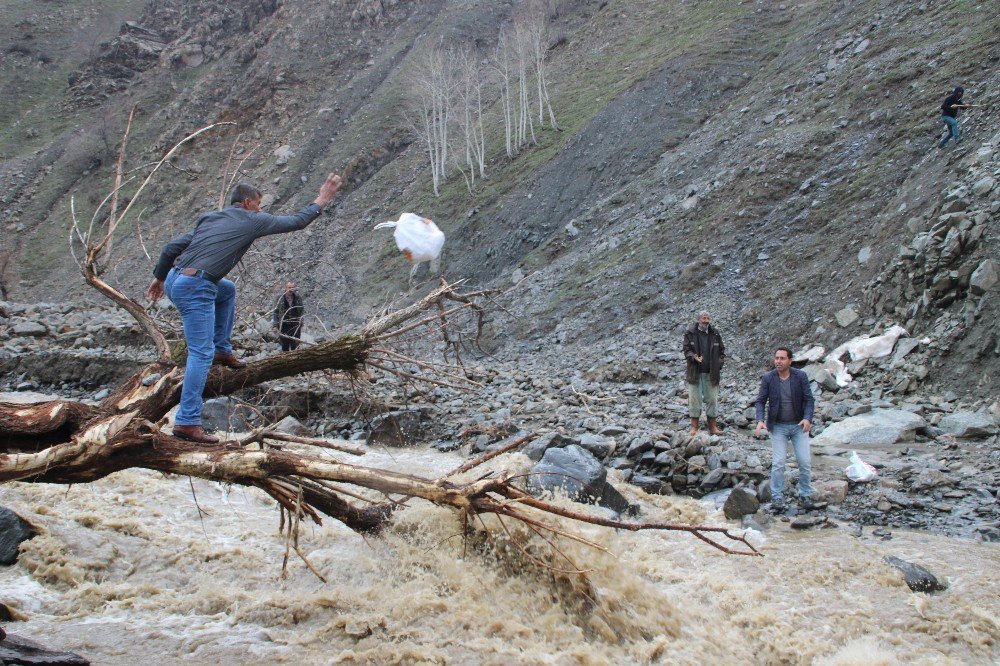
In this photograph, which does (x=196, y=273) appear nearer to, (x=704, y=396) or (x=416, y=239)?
(x=416, y=239)

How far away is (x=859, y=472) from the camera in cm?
723

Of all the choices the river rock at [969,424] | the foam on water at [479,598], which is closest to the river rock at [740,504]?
the foam on water at [479,598]

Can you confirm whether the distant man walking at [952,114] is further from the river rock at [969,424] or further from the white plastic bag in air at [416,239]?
the white plastic bag in air at [416,239]

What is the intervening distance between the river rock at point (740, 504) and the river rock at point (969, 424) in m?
2.77

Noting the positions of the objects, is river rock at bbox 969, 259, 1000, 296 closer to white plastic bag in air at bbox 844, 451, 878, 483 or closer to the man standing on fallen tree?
white plastic bag in air at bbox 844, 451, 878, 483

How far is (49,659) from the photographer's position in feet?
12.2

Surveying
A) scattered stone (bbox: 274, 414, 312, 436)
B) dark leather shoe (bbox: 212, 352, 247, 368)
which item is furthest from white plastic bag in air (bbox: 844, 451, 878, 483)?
scattered stone (bbox: 274, 414, 312, 436)

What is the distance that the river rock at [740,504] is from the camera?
708cm

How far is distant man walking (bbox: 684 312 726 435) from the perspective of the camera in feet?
30.2

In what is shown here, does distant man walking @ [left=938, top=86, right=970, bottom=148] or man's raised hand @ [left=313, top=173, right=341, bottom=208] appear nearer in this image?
man's raised hand @ [left=313, top=173, right=341, bottom=208]

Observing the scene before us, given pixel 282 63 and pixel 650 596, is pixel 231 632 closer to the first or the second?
pixel 650 596

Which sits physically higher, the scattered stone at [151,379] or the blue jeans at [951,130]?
the blue jeans at [951,130]

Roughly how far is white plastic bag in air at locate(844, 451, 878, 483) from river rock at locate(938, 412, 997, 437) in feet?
4.72

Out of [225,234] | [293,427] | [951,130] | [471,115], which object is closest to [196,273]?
[225,234]
